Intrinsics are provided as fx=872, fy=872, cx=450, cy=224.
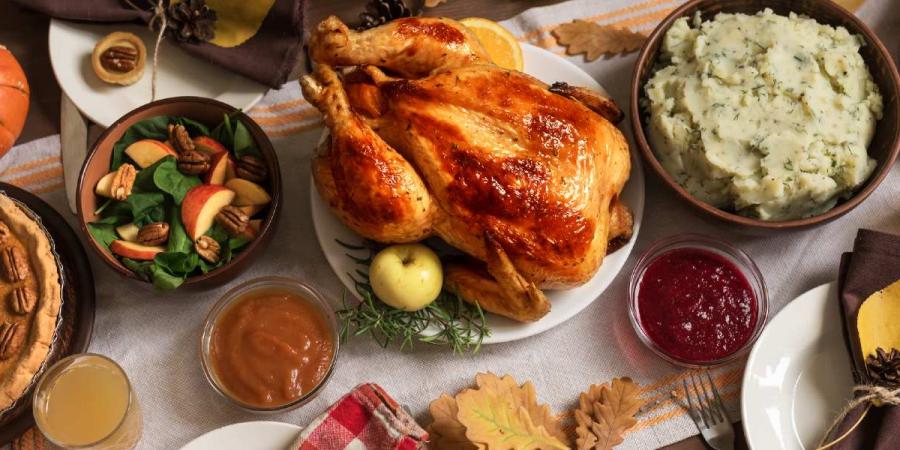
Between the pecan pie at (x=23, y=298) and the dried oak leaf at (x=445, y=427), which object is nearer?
the pecan pie at (x=23, y=298)

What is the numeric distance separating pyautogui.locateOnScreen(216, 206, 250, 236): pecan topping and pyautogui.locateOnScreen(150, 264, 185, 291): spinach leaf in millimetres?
197

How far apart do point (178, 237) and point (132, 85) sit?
0.62 m

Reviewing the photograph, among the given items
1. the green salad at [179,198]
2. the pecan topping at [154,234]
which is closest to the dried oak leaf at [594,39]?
the green salad at [179,198]

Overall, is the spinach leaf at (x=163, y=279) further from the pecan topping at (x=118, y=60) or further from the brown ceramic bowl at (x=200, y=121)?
the pecan topping at (x=118, y=60)

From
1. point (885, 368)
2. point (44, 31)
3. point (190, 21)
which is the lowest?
point (885, 368)

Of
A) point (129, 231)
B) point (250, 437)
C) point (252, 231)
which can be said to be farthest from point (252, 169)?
point (250, 437)

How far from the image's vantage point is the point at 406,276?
94.6 inches

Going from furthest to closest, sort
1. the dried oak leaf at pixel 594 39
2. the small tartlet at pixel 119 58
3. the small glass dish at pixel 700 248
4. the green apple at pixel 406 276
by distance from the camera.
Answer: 1. the dried oak leaf at pixel 594 39
2. the small tartlet at pixel 119 58
3. the small glass dish at pixel 700 248
4. the green apple at pixel 406 276

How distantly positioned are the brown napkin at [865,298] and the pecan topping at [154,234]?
199 centimetres

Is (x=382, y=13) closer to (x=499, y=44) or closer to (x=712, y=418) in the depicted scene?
(x=499, y=44)

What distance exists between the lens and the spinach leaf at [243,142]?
2.58m

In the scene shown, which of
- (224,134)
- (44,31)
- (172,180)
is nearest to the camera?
(172,180)

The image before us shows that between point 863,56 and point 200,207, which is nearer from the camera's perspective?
point 200,207

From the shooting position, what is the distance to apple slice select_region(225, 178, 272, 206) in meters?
2.53
